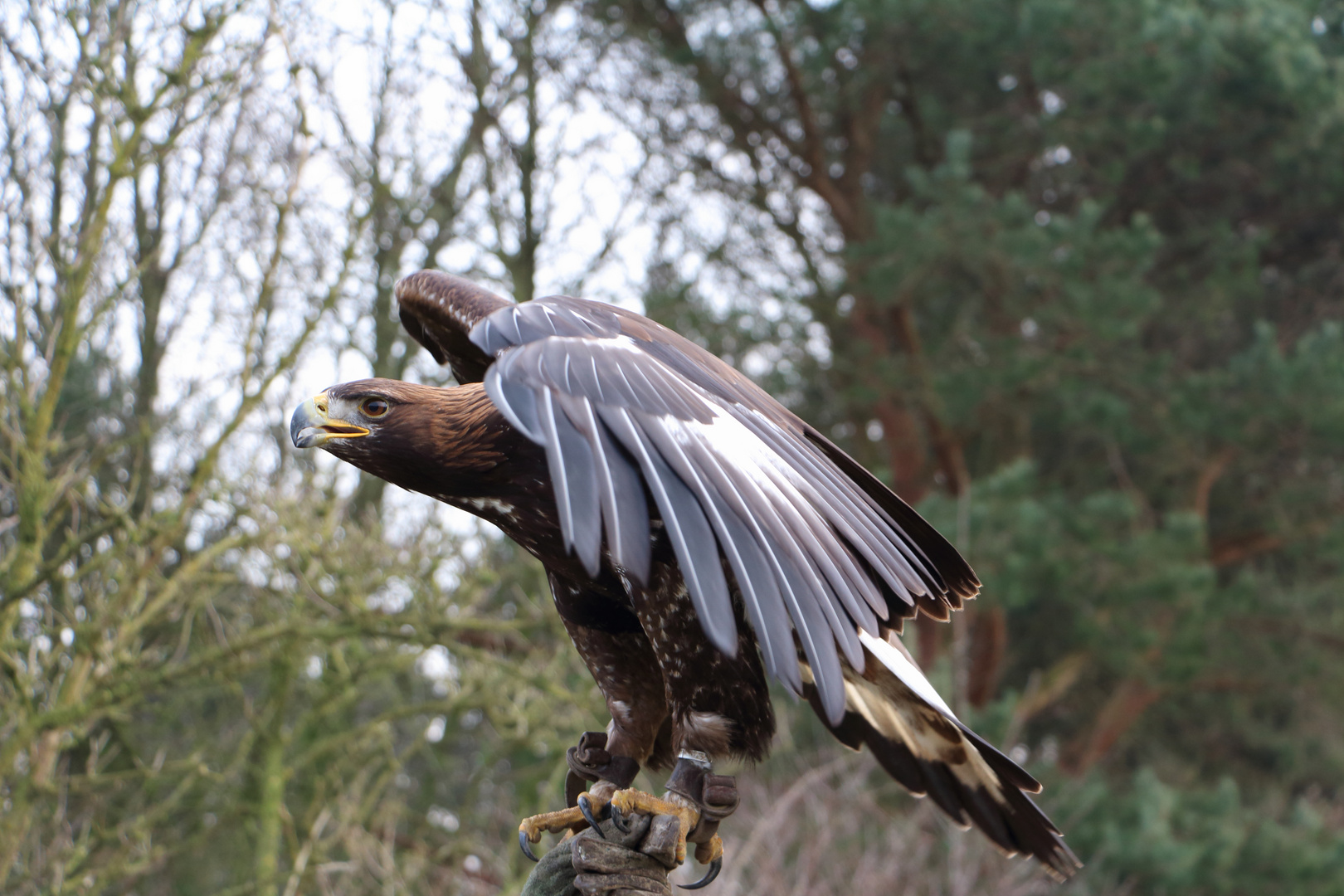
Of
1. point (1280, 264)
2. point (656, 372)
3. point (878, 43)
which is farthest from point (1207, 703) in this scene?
point (656, 372)

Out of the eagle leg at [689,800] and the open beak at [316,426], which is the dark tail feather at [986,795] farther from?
the open beak at [316,426]

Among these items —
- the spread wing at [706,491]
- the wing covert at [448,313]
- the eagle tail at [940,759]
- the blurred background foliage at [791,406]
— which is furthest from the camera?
the blurred background foliage at [791,406]

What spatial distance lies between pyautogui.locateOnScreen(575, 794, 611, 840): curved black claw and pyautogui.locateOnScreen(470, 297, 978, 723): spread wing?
24.8 inches

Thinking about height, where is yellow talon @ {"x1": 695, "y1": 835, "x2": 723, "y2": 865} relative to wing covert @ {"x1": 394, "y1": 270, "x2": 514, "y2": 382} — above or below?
below

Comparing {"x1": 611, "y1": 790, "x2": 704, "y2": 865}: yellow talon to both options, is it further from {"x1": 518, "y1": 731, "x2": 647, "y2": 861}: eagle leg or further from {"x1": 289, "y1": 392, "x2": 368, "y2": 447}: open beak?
{"x1": 289, "y1": 392, "x2": 368, "y2": 447}: open beak

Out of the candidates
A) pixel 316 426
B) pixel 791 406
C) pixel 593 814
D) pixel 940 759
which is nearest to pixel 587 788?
pixel 593 814

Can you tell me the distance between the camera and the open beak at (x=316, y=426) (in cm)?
223

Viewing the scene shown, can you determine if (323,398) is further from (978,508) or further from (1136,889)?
(1136,889)

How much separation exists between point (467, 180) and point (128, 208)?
2.93m

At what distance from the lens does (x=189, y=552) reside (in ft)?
24.8

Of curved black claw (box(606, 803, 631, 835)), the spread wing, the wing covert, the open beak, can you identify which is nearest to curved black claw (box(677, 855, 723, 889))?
curved black claw (box(606, 803, 631, 835))

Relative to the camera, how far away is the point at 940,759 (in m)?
2.52

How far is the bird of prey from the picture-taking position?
1687 mm

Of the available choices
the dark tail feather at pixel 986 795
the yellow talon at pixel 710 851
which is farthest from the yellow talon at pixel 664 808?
the dark tail feather at pixel 986 795
